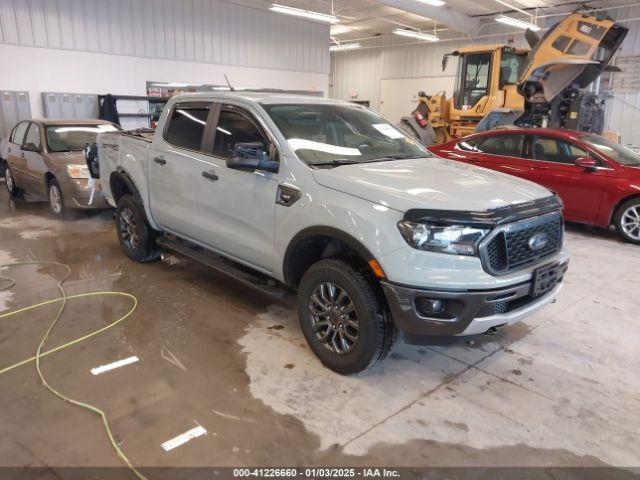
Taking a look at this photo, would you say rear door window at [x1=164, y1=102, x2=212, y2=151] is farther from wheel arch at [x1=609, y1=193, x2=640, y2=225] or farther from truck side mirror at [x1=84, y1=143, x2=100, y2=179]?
wheel arch at [x1=609, y1=193, x2=640, y2=225]

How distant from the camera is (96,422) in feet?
8.82

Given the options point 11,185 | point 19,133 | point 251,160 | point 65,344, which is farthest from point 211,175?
point 11,185

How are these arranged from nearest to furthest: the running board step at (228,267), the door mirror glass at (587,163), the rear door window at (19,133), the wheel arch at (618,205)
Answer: the running board step at (228,267) < the wheel arch at (618,205) < the door mirror glass at (587,163) < the rear door window at (19,133)

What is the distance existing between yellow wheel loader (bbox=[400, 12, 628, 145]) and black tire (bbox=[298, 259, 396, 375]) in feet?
25.7

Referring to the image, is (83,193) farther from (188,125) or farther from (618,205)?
(618,205)

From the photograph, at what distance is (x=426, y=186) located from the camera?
2.96m

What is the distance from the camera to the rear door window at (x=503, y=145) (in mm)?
7328

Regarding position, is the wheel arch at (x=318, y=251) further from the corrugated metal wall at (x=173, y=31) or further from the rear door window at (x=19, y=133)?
the corrugated metal wall at (x=173, y=31)

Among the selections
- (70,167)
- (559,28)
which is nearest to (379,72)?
(559,28)

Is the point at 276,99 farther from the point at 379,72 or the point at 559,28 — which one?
the point at 379,72

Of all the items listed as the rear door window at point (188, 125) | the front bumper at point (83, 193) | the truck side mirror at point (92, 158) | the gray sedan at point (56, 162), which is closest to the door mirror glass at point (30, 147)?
the gray sedan at point (56, 162)

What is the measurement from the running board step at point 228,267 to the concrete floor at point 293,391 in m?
0.39

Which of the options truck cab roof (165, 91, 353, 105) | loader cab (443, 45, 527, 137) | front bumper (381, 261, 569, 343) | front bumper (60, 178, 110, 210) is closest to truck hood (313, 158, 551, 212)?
front bumper (381, 261, 569, 343)

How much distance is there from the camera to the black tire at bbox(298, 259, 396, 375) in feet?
9.44
